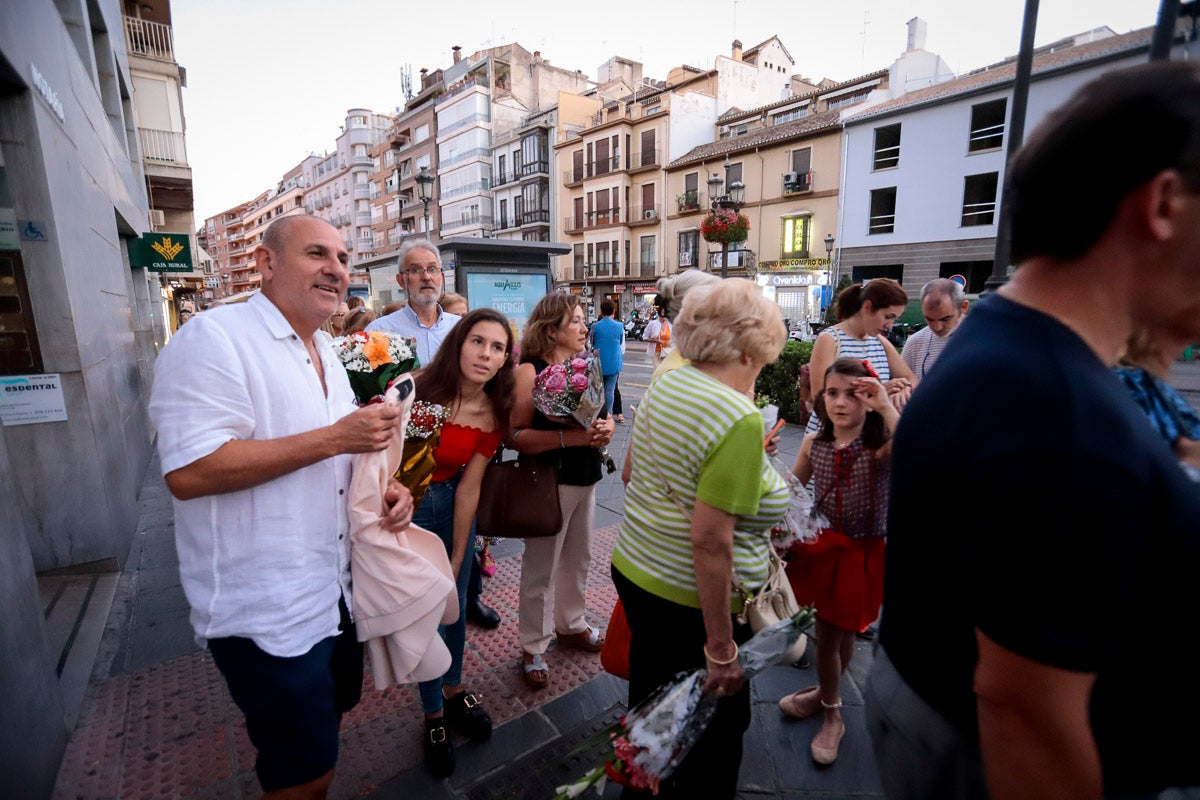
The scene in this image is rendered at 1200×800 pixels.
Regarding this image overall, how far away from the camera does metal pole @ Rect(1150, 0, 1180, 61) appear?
3.35m

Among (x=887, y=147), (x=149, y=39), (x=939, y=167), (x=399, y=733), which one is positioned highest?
(x=149, y=39)

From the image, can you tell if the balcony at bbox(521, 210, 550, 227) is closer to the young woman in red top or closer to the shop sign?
the shop sign

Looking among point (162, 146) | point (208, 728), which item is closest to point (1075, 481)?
point (208, 728)

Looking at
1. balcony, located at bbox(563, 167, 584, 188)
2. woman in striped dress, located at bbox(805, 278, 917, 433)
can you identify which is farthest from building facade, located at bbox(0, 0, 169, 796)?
balcony, located at bbox(563, 167, 584, 188)

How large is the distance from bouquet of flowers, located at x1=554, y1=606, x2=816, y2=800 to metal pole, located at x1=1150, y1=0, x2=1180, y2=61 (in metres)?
4.44

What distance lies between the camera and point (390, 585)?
188cm

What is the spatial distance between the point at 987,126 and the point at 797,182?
25.2 feet

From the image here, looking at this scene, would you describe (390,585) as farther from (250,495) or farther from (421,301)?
(421,301)

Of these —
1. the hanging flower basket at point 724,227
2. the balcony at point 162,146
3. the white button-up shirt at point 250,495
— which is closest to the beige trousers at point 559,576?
the white button-up shirt at point 250,495

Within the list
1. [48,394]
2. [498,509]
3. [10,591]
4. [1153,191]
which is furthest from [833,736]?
[48,394]

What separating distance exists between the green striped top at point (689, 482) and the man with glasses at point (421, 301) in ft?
8.86

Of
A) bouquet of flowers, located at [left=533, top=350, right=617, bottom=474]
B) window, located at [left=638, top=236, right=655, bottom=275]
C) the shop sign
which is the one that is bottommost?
the shop sign

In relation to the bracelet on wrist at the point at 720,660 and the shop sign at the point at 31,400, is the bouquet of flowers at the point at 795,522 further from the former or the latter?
the shop sign at the point at 31,400

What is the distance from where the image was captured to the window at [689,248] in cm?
3130
